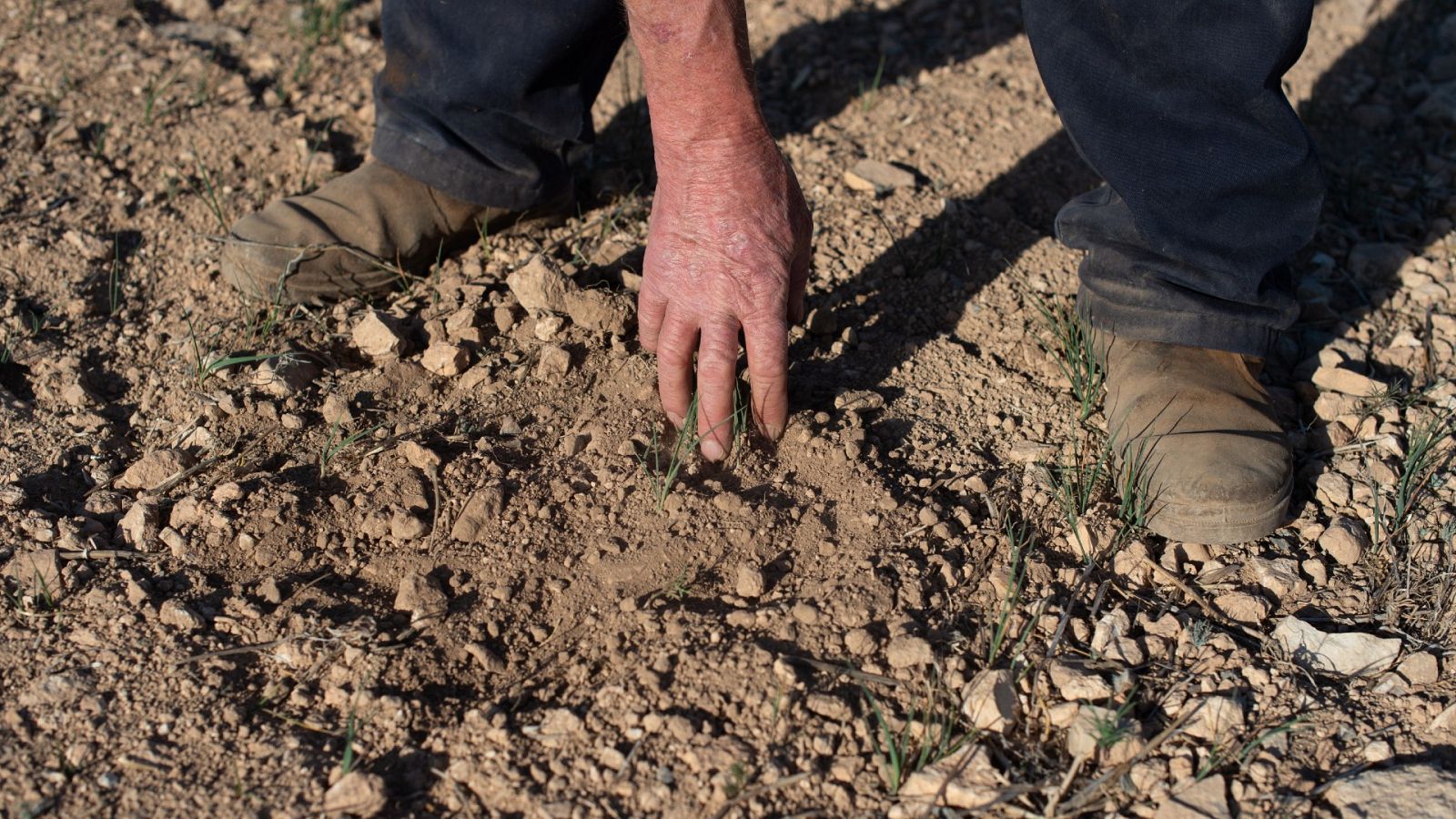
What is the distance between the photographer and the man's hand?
182cm

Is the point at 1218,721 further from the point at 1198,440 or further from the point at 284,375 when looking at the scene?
the point at 284,375

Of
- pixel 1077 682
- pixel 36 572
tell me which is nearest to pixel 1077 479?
pixel 1077 682

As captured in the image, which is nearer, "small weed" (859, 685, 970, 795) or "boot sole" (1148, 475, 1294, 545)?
"small weed" (859, 685, 970, 795)

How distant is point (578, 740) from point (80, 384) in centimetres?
130

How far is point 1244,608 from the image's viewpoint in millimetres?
1962

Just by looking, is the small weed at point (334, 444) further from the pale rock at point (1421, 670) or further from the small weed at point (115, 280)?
the pale rock at point (1421, 670)

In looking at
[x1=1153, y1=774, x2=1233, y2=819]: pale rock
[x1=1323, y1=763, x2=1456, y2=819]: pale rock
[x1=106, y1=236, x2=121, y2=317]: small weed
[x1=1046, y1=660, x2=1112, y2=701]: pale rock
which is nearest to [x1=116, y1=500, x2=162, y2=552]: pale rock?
[x1=106, y1=236, x2=121, y2=317]: small weed

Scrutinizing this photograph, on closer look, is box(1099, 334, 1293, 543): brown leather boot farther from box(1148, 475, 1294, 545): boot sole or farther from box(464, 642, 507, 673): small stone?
box(464, 642, 507, 673): small stone

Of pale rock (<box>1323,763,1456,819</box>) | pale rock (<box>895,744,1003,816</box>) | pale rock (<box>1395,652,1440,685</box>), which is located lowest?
pale rock (<box>1395,652,1440,685</box>)

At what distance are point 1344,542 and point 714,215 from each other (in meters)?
1.24

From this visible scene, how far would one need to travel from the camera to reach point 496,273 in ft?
8.48

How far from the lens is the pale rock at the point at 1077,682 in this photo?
5.83 feet

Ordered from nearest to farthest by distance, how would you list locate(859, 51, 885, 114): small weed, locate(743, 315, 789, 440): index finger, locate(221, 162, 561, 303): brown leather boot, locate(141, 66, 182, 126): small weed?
locate(743, 315, 789, 440): index finger → locate(221, 162, 561, 303): brown leather boot → locate(141, 66, 182, 126): small weed → locate(859, 51, 885, 114): small weed

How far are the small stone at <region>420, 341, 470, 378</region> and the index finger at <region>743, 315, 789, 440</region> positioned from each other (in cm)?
60
